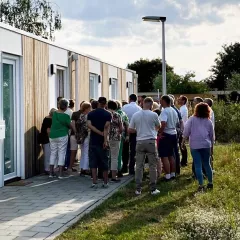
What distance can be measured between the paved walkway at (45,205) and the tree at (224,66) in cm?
4730

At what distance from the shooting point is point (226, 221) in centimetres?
606

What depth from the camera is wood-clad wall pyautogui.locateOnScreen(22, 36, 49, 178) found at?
11242mm

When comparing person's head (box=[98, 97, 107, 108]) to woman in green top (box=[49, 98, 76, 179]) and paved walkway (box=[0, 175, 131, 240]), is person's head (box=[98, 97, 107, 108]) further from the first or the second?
paved walkway (box=[0, 175, 131, 240])

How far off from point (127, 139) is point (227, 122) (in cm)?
1036

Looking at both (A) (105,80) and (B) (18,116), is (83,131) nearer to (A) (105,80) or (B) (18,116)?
(B) (18,116)

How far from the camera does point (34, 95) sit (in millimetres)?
11672

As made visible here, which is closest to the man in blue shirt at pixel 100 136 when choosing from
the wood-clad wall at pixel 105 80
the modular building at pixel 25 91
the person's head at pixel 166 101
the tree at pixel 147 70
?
the person's head at pixel 166 101

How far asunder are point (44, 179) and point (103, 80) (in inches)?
281

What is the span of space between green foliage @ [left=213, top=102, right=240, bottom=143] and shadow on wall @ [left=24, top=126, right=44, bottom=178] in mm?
10455

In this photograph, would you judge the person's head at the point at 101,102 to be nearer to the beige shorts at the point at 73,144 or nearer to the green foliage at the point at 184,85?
the beige shorts at the point at 73,144

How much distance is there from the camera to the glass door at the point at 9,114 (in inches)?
419

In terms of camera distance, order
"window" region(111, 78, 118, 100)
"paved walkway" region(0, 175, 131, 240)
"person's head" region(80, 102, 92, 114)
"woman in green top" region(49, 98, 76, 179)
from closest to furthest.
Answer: "paved walkway" region(0, 175, 131, 240) < "woman in green top" region(49, 98, 76, 179) < "person's head" region(80, 102, 92, 114) < "window" region(111, 78, 118, 100)

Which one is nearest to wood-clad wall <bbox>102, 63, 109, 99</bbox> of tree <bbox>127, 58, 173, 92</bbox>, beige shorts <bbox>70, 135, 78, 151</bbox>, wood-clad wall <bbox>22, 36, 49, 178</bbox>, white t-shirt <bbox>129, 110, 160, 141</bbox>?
wood-clad wall <bbox>22, 36, 49, 178</bbox>

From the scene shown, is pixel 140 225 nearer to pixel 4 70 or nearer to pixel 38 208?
pixel 38 208
